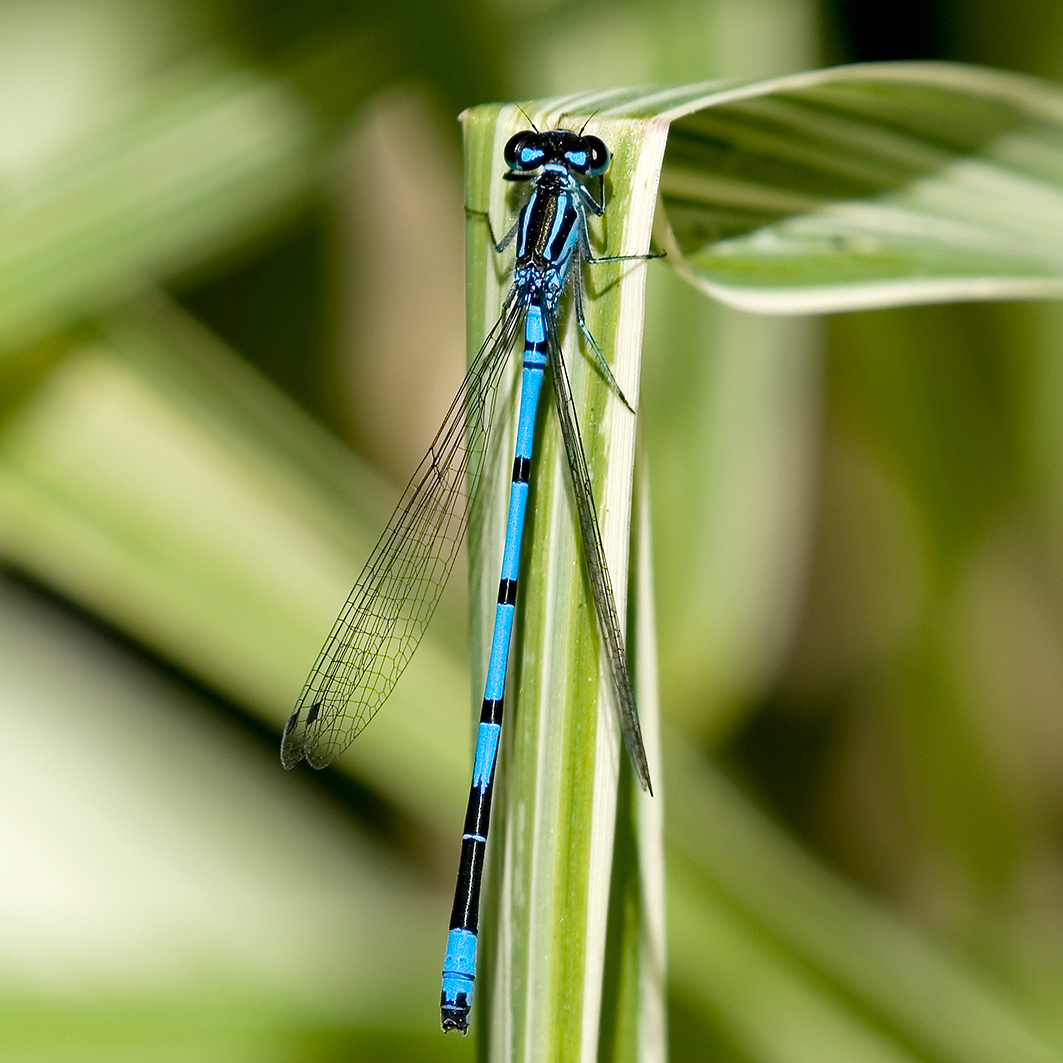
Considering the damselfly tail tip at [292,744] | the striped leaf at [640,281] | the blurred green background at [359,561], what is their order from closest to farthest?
1. the striped leaf at [640,281]
2. the damselfly tail tip at [292,744]
3. the blurred green background at [359,561]

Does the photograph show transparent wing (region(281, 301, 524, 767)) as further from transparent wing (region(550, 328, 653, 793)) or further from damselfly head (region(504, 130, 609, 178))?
transparent wing (region(550, 328, 653, 793))

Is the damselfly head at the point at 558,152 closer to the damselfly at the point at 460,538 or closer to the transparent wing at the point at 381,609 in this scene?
the damselfly at the point at 460,538

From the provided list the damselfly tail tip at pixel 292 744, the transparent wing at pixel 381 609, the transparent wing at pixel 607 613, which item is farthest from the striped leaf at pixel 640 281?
the damselfly tail tip at pixel 292 744

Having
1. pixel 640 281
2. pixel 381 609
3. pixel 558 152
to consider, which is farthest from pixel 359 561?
pixel 640 281

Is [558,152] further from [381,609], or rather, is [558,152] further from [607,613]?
[381,609]

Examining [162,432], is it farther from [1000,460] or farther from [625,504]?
[1000,460]
